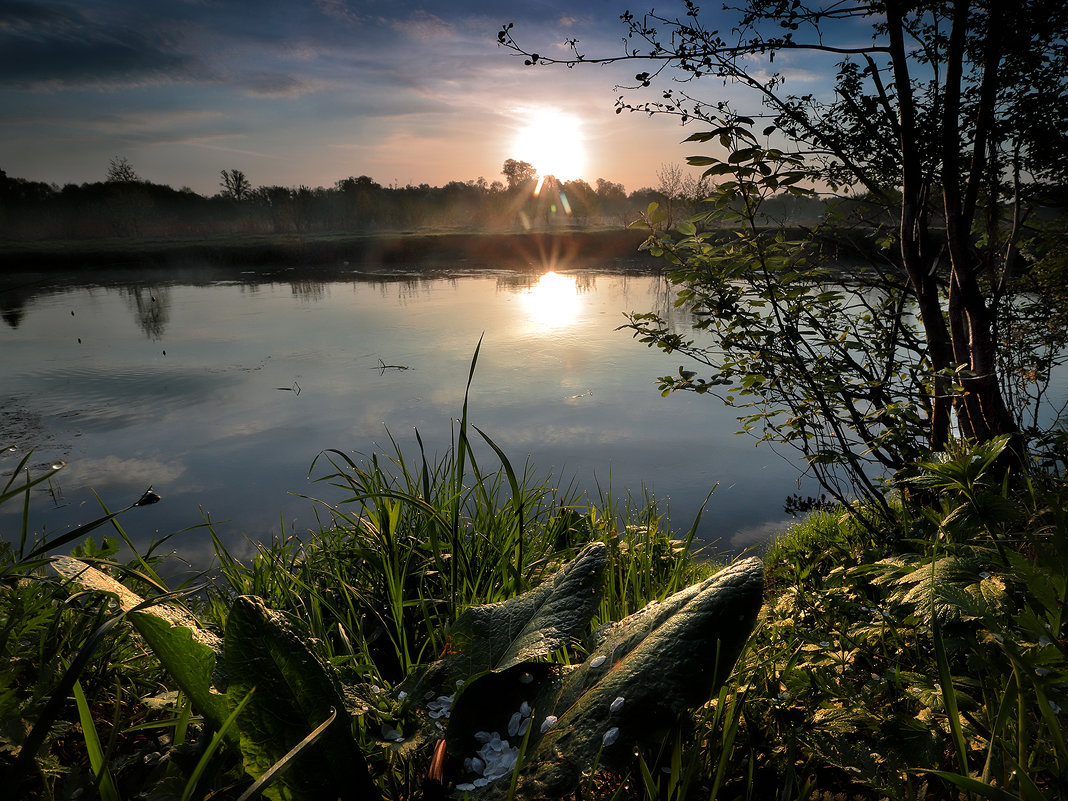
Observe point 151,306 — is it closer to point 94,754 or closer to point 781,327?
point 781,327

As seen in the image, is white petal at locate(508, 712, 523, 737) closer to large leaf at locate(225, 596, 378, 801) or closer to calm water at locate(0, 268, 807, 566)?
large leaf at locate(225, 596, 378, 801)

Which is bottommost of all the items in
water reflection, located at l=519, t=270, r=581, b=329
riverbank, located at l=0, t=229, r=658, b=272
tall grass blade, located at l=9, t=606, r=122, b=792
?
tall grass blade, located at l=9, t=606, r=122, b=792

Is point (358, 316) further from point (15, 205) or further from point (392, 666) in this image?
point (15, 205)

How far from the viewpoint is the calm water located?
3.76 metres

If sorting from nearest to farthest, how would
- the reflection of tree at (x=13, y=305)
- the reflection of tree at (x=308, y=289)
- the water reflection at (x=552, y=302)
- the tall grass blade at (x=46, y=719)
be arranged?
1. the tall grass blade at (x=46, y=719)
2. the water reflection at (x=552, y=302)
3. the reflection of tree at (x=13, y=305)
4. the reflection of tree at (x=308, y=289)

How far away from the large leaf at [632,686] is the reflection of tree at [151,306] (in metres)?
8.96

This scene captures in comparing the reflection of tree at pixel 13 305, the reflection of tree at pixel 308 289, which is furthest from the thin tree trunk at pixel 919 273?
the reflection of tree at pixel 13 305

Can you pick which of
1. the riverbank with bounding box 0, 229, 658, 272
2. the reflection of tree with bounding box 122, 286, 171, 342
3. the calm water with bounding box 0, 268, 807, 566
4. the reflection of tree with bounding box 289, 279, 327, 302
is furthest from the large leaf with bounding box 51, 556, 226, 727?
the riverbank with bounding box 0, 229, 658, 272

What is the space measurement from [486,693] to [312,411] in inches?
187

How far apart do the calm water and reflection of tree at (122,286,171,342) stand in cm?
11

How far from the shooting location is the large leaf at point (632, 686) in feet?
2.20

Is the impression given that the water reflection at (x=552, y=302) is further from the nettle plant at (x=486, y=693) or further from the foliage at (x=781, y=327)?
the nettle plant at (x=486, y=693)

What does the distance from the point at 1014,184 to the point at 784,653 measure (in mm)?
2284

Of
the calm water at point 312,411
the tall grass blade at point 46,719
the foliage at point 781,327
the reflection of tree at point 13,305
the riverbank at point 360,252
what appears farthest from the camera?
the riverbank at point 360,252
